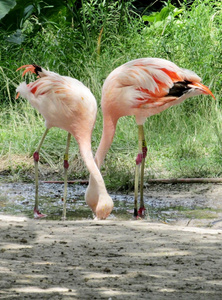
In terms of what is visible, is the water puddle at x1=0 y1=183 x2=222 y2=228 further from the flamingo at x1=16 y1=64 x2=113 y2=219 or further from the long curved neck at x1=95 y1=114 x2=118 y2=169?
the long curved neck at x1=95 y1=114 x2=118 y2=169

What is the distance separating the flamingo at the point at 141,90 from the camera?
470 centimetres

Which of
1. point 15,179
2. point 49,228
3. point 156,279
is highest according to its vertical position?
point 156,279

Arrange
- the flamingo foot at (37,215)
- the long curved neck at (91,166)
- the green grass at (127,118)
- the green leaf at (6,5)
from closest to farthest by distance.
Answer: the long curved neck at (91,166), the flamingo foot at (37,215), the green grass at (127,118), the green leaf at (6,5)

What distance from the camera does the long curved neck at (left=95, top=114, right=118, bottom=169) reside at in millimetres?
4641

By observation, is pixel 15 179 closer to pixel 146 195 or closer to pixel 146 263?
pixel 146 195

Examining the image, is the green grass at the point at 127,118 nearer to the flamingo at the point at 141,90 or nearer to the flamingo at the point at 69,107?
the flamingo at the point at 141,90

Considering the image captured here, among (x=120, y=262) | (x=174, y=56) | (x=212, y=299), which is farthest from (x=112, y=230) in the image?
(x=174, y=56)

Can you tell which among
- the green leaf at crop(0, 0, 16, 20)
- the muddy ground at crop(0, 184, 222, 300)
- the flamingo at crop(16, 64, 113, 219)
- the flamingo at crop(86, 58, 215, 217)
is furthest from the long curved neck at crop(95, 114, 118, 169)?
the green leaf at crop(0, 0, 16, 20)

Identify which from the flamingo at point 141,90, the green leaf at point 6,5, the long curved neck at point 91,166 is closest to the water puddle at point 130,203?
the flamingo at point 141,90

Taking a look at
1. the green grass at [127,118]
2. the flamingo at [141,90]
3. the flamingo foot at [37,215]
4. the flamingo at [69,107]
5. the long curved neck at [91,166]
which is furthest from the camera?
the green grass at [127,118]

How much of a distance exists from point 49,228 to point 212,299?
151 cm

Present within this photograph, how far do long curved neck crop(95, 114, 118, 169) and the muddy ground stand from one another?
100cm

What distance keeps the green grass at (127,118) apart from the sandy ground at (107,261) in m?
2.36

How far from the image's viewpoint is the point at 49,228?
345cm
